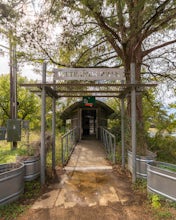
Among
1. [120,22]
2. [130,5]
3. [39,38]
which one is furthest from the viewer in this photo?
[39,38]

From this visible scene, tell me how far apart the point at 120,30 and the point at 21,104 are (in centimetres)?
1969

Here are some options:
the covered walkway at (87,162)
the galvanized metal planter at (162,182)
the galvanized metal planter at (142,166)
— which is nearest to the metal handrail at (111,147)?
the covered walkway at (87,162)

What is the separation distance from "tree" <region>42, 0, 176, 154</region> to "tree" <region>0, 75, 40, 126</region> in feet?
50.1

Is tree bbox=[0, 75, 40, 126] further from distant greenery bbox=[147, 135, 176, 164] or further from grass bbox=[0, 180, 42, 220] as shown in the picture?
grass bbox=[0, 180, 42, 220]

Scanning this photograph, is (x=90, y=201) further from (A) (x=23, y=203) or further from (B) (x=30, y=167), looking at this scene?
(B) (x=30, y=167)

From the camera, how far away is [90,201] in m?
2.90

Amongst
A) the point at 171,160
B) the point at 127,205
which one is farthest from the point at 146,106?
the point at 127,205

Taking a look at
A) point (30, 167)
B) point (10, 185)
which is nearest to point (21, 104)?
point (30, 167)

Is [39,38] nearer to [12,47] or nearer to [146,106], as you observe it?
[12,47]

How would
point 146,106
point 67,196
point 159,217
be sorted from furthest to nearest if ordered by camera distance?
point 146,106
point 67,196
point 159,217

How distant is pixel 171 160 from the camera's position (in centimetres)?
658

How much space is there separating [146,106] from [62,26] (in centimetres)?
543

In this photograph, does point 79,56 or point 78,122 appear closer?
point 79,56

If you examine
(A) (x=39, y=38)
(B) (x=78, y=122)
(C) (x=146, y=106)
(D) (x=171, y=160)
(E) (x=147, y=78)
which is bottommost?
(D) (x=171, y=160)
